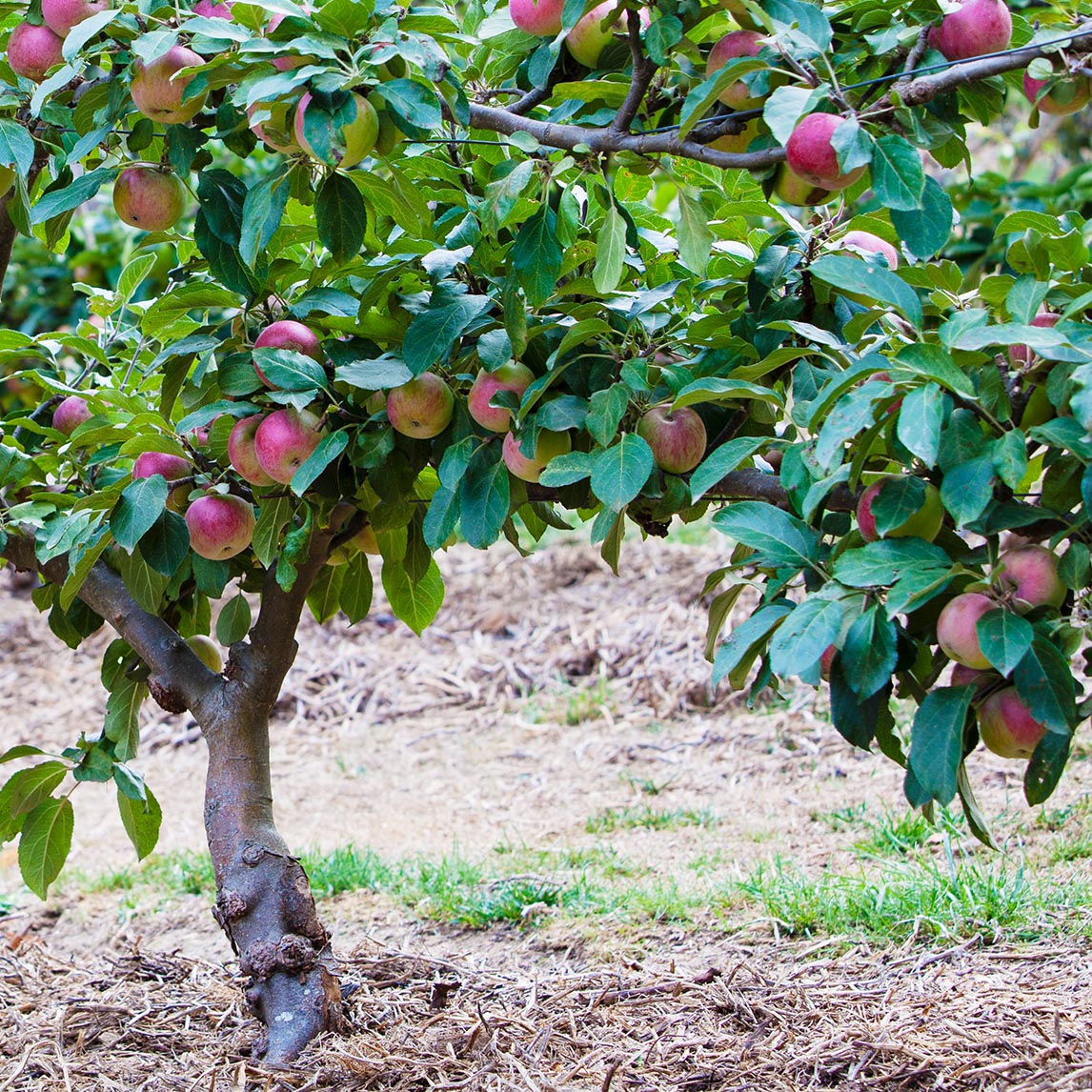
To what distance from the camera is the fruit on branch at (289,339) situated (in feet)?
4.72

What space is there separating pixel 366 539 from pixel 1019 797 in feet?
5.89

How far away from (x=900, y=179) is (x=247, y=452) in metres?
0.83

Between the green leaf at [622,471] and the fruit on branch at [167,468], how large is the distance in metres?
0.63

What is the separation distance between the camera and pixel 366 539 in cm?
176

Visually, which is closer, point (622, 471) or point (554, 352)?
point (622, 471)

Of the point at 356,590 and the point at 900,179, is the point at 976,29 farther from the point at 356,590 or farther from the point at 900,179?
the point at 356,590

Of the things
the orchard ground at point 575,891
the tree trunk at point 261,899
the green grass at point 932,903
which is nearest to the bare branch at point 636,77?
the tree trunk at point 261,899

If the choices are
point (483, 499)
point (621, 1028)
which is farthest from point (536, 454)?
point (621, 1028)

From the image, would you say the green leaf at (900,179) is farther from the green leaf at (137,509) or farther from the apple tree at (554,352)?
the green leaf at (137,509)

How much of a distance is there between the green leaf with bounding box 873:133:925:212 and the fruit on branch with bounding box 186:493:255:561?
0.91 meters

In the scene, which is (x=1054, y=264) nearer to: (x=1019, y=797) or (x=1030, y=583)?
(x=1030, y=583)

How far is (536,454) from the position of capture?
1.36 m

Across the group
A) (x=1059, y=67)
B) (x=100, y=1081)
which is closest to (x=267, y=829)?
(x=100, y=1081)

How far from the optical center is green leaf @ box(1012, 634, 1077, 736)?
1010mm
